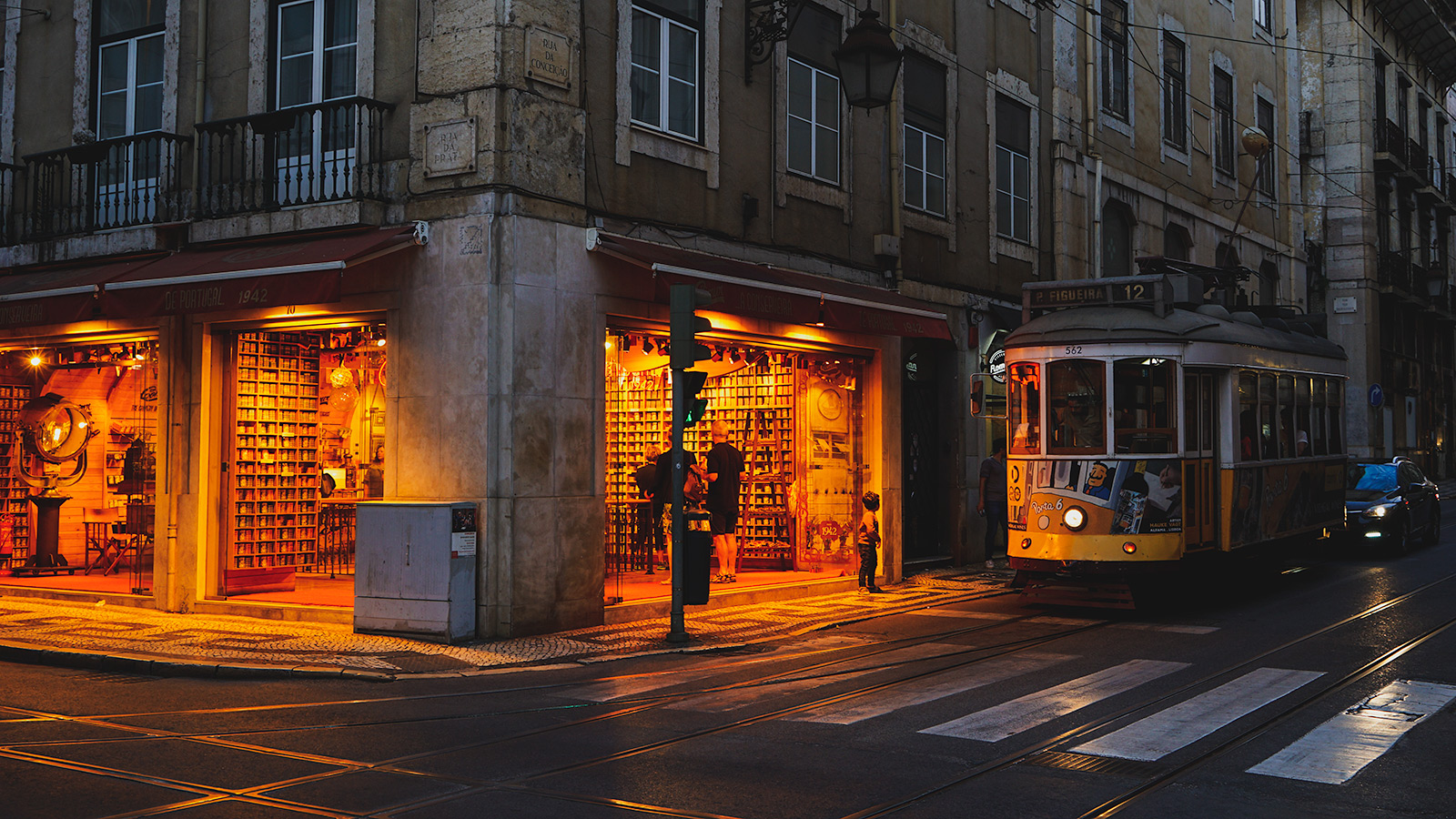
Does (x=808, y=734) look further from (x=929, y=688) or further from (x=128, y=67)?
(x=128, y=67)

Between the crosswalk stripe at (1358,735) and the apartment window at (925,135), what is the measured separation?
34.1 feet

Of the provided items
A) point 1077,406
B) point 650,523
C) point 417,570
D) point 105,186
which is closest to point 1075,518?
point 1077,406

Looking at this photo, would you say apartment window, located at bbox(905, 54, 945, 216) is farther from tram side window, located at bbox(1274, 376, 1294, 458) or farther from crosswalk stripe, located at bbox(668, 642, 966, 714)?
crosswalk stripe, located at bbox(668, 642, 966, 714)

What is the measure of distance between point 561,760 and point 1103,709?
135 inches

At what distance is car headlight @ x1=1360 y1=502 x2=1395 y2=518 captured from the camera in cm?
1883

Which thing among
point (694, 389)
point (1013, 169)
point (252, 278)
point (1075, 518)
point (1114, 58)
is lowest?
point (1075, 518)

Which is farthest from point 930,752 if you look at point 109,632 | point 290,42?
point 290,42

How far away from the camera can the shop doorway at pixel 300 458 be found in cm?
1358

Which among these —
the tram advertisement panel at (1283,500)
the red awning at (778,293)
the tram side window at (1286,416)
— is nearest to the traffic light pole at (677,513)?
the red awning at (778,293)

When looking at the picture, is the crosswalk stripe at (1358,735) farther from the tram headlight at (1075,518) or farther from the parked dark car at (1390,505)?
the parked dark car at (1390,505)

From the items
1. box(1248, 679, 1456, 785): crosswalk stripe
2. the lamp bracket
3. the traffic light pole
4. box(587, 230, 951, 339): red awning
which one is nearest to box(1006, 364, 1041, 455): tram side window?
box(587, 230, 951, 339): red awning

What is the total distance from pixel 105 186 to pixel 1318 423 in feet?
48.7

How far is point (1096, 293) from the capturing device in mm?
13703

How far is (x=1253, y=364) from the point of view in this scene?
543 inches
